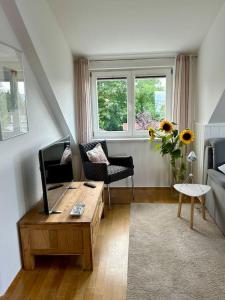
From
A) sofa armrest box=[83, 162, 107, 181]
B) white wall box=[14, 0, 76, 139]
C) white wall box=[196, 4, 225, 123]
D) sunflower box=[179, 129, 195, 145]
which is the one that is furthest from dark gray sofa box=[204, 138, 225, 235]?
white wall box=[14, 0, 76, 139]

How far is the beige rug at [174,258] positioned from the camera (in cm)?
186

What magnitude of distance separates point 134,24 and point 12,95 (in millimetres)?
Result: 1805

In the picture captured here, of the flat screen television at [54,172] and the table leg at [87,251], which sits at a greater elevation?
the flat screen television at [54,172]

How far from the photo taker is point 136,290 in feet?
6.14

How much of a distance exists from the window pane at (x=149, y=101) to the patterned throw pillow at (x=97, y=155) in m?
0.82

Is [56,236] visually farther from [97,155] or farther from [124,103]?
[124,103]

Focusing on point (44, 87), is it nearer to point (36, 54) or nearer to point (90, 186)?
point (36, 54)

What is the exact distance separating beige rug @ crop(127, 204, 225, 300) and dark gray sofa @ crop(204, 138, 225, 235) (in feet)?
0.47

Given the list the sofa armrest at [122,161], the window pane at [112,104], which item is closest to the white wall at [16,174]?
the sofa armrest at [122,161]

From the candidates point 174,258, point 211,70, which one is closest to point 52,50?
point 211,70

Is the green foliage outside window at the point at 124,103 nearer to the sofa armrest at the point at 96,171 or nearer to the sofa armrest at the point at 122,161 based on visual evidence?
the sofa armrest at the point at 122,161

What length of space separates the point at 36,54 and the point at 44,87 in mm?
469

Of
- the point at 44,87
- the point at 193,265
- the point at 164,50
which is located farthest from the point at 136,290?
the point at 164,50

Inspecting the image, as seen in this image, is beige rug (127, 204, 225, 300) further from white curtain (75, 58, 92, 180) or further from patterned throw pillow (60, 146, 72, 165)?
white curtain (75, 58, 92, 180)
